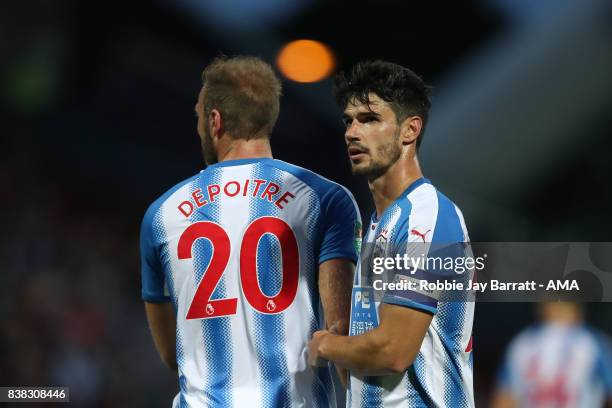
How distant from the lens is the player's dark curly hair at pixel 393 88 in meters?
3.38

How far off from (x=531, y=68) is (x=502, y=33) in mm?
692

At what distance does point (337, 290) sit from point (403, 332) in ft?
1.43

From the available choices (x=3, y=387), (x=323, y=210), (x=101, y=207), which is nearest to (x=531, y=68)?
(x=101, y=207)

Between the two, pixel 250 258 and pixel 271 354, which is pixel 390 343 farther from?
pixel 250 258

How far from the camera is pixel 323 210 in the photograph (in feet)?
11.3

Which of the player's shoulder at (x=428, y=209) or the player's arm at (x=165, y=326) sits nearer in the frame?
the player's shoulder at (x=428, y=209)

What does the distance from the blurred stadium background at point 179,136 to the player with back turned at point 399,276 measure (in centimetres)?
633

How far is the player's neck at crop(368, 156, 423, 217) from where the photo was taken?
3320mm

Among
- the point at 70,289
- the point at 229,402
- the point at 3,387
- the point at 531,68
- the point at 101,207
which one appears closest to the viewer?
→ the point at 229,402

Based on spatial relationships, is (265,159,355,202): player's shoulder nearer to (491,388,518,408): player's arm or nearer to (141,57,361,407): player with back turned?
(141,57,361,407): player with back turned

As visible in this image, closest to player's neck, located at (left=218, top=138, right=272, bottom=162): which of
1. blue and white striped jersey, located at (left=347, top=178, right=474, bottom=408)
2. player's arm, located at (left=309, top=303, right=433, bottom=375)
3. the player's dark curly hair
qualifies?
the player's dark curly hair

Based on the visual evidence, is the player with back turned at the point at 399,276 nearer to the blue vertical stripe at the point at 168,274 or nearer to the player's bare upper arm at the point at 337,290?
the player's bare upper arm at the point at 337,290

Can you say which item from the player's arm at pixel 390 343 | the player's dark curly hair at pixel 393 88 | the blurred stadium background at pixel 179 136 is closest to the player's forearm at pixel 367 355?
the player's arm at pixel 390 343

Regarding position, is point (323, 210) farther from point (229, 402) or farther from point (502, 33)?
point (502, 33)
